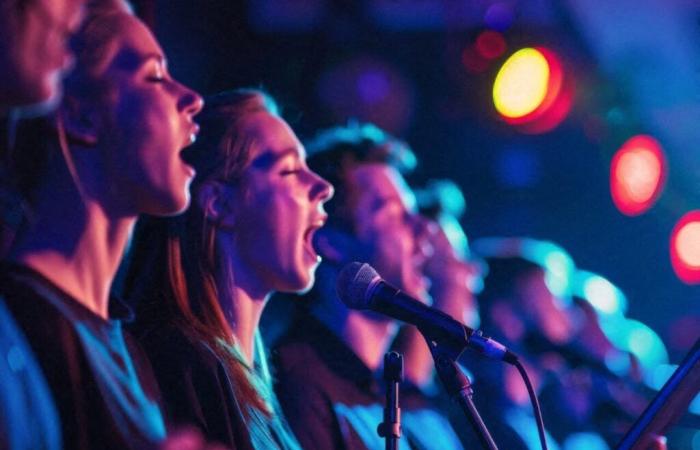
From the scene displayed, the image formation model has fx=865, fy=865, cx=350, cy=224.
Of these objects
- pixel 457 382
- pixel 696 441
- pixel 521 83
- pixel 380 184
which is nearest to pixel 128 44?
pixel 380 184

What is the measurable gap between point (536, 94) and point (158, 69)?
1973 millimetres

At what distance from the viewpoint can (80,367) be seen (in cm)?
204

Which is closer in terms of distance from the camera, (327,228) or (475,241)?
(327,228)

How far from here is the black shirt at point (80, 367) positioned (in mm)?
1991

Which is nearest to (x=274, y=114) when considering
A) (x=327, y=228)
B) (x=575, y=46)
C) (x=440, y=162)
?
(x=327, y=228)

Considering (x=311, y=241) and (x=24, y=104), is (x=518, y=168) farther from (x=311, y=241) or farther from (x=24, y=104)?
(x=24, y=104)

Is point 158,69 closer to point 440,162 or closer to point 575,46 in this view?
point 440,162

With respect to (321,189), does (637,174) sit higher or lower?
higher

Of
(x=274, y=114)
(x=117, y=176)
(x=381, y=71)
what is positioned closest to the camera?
(x=117, y=176)

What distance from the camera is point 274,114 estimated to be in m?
2.77

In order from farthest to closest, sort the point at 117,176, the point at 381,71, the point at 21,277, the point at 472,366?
the point at 472,366 → the point at 381,71 → the point at 117,176 → the point at 21,277

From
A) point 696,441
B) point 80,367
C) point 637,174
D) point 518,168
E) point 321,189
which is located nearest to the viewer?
point 80,367

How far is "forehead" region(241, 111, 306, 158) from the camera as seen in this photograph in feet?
8.84

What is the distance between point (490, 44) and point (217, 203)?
1.68 meters
